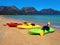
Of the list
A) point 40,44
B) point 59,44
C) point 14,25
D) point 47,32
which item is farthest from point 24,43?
point 14,25

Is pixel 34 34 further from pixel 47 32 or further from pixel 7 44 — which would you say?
pixel 7 44

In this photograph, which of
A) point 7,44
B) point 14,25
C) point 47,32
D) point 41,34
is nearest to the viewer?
point 7,44

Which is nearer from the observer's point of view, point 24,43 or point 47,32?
point 24,43

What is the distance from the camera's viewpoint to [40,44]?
7.20 meters

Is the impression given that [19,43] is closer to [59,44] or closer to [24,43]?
[24,43]

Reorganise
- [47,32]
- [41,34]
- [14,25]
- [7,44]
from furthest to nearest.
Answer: [14,25] → [47,32] → [41,34] → [7,44]

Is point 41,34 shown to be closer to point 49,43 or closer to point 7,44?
point 49,43

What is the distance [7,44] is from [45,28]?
3.88m

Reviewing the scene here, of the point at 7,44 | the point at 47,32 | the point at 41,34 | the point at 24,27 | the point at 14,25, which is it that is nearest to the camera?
the point at 7,44

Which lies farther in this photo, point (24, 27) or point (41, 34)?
point (24, 27)

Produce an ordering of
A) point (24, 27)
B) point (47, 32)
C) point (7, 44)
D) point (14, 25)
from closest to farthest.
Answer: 1. point (7, 44)
2. point (47, 32)
3. point (24, 27)
4. point (14, 25)

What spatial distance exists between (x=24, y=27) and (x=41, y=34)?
3.26 metres

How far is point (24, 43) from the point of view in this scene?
7.32 meters

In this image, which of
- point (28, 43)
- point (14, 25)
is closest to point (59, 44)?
point (28, 43)
